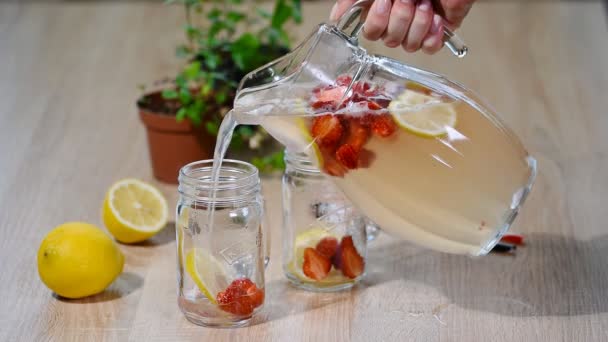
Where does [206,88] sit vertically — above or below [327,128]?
below

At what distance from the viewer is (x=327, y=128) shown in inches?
50.8

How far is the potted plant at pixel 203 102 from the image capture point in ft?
6.20

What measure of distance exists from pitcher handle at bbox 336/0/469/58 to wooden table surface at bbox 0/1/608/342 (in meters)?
0.37

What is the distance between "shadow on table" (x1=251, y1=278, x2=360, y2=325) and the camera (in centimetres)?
141

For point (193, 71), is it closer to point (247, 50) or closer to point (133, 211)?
point (247, 50)

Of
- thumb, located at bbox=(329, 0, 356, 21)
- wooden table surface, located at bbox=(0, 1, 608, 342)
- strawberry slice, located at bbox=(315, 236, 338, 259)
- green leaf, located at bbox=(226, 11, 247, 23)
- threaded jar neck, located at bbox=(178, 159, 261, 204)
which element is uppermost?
thumb, located at bbox=(329, 0, 356, 21)

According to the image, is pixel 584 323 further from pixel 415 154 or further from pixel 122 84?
pixel 122 84

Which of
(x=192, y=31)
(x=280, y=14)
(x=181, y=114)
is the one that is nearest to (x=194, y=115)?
(x=181, y=114)

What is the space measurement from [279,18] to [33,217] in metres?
0.69

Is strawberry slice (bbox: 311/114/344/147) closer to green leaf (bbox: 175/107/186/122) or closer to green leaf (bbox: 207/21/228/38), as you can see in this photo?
green leaf (bbox: 175/107/186/122)

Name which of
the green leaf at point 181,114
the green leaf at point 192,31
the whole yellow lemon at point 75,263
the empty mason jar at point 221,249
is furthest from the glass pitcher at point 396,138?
the green leaf at point 192,31

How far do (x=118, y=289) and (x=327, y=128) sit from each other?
444mm

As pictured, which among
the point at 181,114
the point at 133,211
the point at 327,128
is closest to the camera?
the point at 327,128

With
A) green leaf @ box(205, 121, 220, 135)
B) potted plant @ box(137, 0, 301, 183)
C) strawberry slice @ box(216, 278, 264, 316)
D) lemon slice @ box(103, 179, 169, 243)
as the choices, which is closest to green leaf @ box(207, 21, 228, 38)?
potted plant @ box(137, 0, 301, 183)
